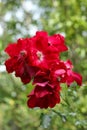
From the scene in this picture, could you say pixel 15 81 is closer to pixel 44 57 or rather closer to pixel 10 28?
pixel 10 28

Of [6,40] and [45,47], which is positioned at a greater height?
[6,40]

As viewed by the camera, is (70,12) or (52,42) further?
(70,12)

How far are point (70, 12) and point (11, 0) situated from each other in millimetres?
814

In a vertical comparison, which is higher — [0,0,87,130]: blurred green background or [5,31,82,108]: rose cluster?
[0,0,87,130]: blurred green background

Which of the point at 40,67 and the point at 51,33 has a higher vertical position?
the point at 51,33

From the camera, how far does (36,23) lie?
4262 mm

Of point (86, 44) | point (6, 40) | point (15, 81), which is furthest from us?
point (6, 40)

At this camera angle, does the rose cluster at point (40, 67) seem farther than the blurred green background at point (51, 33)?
No

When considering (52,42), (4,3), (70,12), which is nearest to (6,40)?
(4,3)

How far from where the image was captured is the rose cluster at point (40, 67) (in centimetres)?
123

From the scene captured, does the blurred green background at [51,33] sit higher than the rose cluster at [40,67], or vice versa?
the blurred green background at [51,33]

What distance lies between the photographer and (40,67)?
1231 mm

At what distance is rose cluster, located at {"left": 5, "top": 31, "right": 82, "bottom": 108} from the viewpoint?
1232 mm

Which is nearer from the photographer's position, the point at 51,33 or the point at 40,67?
the point at 40,67
